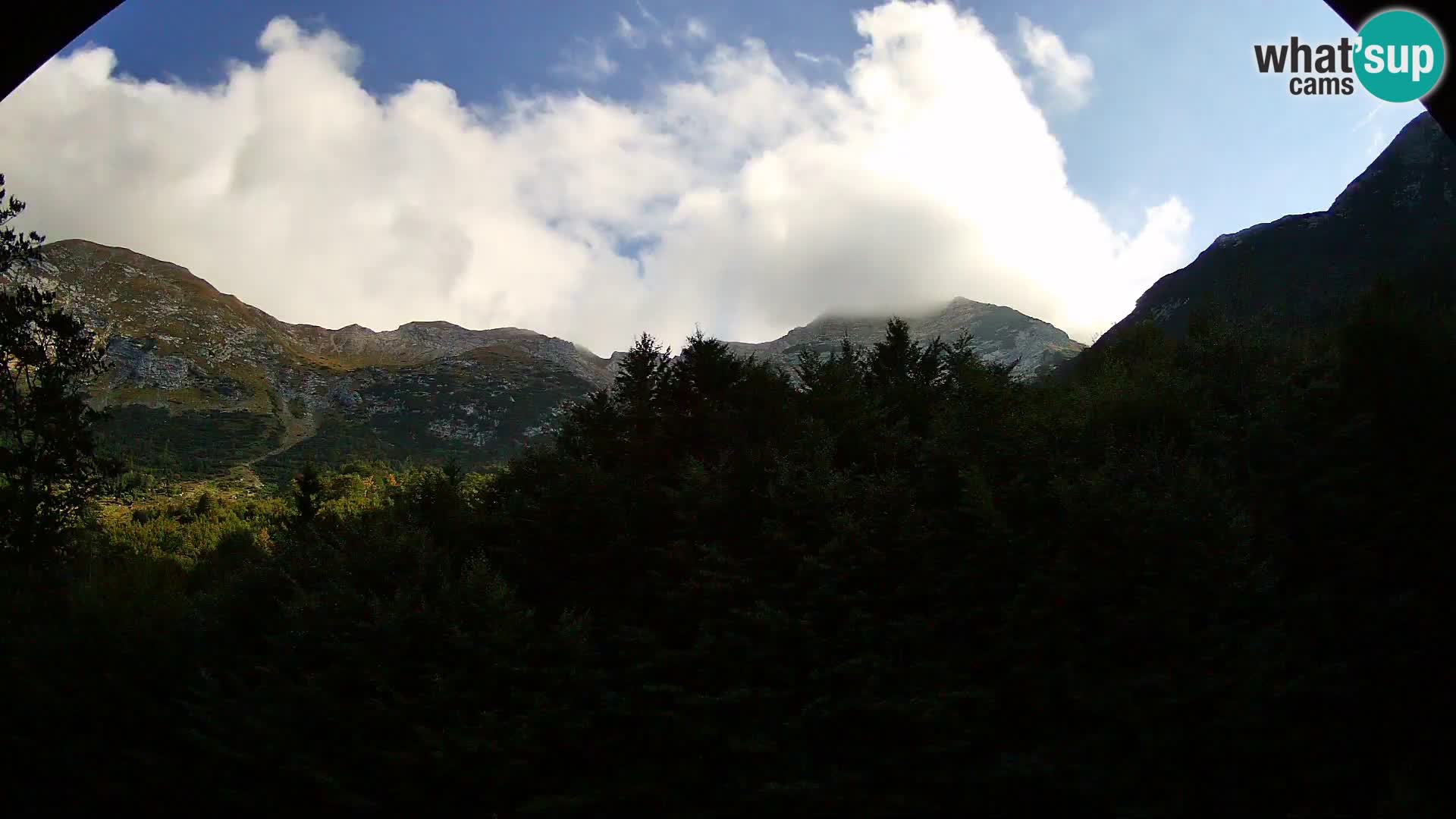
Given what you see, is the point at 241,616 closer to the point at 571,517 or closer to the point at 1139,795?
the point at 571,517

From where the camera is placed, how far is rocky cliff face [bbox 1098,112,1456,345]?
4031 cm

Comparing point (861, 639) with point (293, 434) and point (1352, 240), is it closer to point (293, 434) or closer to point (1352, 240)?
point (1352, 240)

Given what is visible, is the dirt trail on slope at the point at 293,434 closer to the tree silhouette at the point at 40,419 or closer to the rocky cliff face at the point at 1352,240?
the tree silhouette at the point at 40,419

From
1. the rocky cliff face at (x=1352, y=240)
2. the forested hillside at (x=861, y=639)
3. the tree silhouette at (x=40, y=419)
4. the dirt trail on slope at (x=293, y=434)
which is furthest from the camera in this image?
the dirt trail on slope at (x=293, y=434)

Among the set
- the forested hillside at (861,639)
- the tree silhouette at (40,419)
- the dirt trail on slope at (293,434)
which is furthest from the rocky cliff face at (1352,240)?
the dirt trail on slope at (293,434)

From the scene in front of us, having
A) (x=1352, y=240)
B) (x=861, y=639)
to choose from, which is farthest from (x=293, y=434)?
(x=1352, y=240)

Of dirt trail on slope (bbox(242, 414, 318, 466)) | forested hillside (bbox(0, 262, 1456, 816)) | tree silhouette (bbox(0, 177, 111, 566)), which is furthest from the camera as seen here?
dirt trail on slope (bbox(242, 414, 318, 466))

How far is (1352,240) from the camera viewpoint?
46844mm

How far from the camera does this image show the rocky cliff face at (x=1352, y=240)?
40312mm

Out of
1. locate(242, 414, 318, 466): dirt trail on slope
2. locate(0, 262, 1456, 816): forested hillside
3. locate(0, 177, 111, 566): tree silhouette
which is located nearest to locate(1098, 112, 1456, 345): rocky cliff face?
locate(0, 262, 1456, 816): forested hillside

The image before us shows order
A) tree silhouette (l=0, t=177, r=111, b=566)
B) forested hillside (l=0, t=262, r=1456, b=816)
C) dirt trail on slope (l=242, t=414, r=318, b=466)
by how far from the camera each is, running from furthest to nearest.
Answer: dirt trail on slope (l=242, t=414, r=318, b=466), tree silhouette (l=0, t=177, r=111, b=566), forested hillside (l=0, t=262, r=1456, b=816)

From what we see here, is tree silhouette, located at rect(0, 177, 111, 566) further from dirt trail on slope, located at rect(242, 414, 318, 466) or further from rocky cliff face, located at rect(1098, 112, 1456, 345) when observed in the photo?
dirt trail on slope, located at rect(242, 414, 318, 466)

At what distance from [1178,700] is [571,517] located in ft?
33.9

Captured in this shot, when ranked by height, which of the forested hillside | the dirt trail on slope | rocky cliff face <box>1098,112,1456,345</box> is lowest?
the forested hillside
